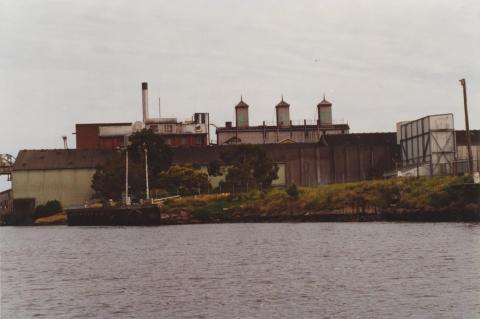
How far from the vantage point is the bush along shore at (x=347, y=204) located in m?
73.7

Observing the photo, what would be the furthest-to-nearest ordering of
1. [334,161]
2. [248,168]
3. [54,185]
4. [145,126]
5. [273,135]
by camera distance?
[273,135]
[145,126]
[54,185]
[334,161]
[248,168]

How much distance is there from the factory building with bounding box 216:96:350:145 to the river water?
79223 mm

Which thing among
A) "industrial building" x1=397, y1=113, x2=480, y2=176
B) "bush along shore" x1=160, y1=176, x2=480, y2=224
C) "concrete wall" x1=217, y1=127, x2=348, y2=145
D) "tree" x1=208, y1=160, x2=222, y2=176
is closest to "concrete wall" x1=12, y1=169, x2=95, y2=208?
"tree" x1=208, y1=160, x2=222, y2=176

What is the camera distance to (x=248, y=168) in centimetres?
9988

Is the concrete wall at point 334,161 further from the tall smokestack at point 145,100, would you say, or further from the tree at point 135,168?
the tall smokestack at point 145,100

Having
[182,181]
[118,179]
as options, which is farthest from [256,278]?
[182,181]

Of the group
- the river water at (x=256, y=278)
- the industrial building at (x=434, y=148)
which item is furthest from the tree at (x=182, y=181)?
the river water at (x=256, y=278)

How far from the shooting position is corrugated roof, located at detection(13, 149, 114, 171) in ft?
385

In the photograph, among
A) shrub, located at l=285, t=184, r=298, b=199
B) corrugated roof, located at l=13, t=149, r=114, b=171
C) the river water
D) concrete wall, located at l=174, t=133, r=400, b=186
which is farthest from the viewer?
corrugated roof, located at l=13, t=149, r=114, b=171

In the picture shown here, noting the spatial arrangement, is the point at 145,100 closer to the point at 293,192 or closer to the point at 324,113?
the point at 324,113

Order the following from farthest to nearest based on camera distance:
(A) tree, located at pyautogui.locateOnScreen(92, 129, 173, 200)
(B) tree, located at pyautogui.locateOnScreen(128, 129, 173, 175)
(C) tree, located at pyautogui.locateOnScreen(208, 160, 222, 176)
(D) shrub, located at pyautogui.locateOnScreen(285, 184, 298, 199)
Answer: (C) tree, located at pyautogui.locateOnScreen(208, 160, 222, 176) < (B) tree, located at pyautogui.locateOnScreen(128, 129, 173, 175) < (A) tree, located at pyautogui.locateOnScreen(92, 129, 173, 200) < (D) shrub, located at pyautogui.locateOnScreen(285, 184, 298, 199)

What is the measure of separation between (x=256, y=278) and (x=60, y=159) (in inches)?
3378

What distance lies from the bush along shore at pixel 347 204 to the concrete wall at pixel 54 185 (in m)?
21.2

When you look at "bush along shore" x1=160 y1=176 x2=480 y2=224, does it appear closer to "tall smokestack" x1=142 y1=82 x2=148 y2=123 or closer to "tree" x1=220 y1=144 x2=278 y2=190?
"tree" x1=220 y1=144 x2=278 y2=190
